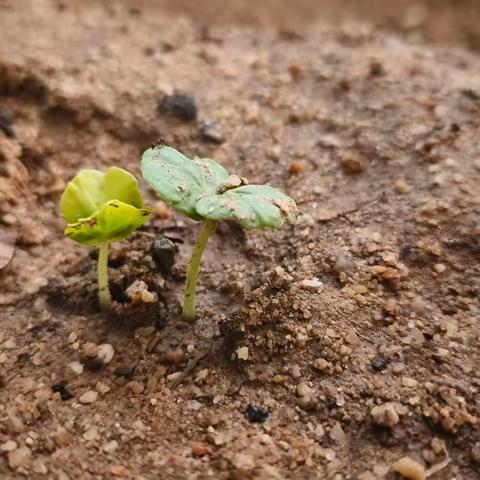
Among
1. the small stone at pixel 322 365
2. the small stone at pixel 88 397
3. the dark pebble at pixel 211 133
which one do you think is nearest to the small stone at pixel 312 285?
the small stone at pixel 322 365

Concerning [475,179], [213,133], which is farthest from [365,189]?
[213,133]

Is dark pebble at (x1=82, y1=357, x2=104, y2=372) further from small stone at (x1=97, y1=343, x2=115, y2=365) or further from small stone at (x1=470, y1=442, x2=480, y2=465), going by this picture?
small stone at (x1=470, y1=442, x2=480, y2=465)

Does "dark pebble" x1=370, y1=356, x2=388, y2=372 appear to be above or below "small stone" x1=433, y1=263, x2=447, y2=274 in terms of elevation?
below

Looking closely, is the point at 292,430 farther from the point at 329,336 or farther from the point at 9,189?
the point at 9,189

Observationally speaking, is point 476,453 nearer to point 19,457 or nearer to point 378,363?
point 378,363

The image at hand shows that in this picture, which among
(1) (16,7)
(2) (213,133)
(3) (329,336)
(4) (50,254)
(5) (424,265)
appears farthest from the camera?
(1) (16,7)

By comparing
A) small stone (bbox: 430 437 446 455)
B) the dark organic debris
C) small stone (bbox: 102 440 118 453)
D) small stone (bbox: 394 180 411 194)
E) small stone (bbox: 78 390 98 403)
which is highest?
small stone (bbox: 394 180 411 194)

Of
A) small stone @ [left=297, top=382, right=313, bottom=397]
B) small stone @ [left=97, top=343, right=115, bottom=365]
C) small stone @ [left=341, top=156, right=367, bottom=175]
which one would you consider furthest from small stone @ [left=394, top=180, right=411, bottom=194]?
small stone @ [left=97, top=343, right=115, bottom=365]
